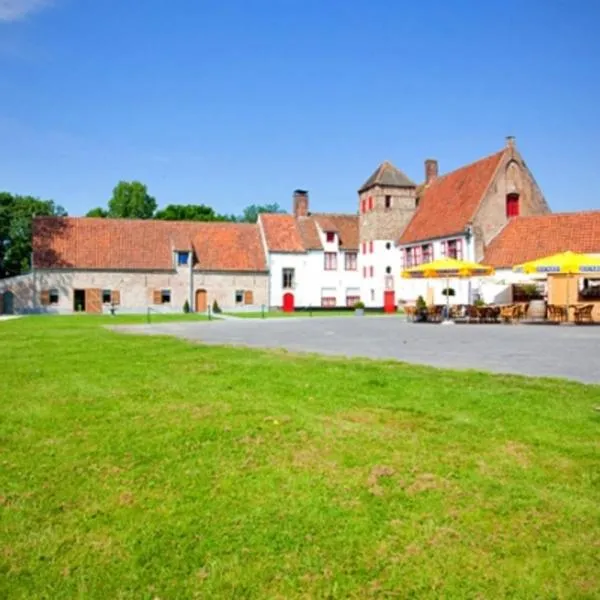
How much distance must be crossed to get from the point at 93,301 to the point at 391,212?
2500cm

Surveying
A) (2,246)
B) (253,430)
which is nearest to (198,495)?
(253,430)

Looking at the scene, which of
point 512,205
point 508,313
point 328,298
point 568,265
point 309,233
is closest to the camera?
point 568,265

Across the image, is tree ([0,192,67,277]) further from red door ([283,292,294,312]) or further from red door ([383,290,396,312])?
red door ([383,290,396,312])

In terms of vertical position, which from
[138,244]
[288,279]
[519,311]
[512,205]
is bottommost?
[519,311]

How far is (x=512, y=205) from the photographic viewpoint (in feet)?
129

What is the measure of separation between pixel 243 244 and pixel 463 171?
65.0ft

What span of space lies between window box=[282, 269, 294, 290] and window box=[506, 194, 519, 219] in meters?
19.9

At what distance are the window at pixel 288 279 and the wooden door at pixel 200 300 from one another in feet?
23.0

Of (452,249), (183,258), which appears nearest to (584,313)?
(452,249)

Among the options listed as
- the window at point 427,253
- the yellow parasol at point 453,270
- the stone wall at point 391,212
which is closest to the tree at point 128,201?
the stone wall at point 391,212

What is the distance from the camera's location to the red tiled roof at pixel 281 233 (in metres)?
52.4

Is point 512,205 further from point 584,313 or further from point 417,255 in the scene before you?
point 584,313

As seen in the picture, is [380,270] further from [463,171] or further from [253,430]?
[253,430]

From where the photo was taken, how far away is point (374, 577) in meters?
3.69
